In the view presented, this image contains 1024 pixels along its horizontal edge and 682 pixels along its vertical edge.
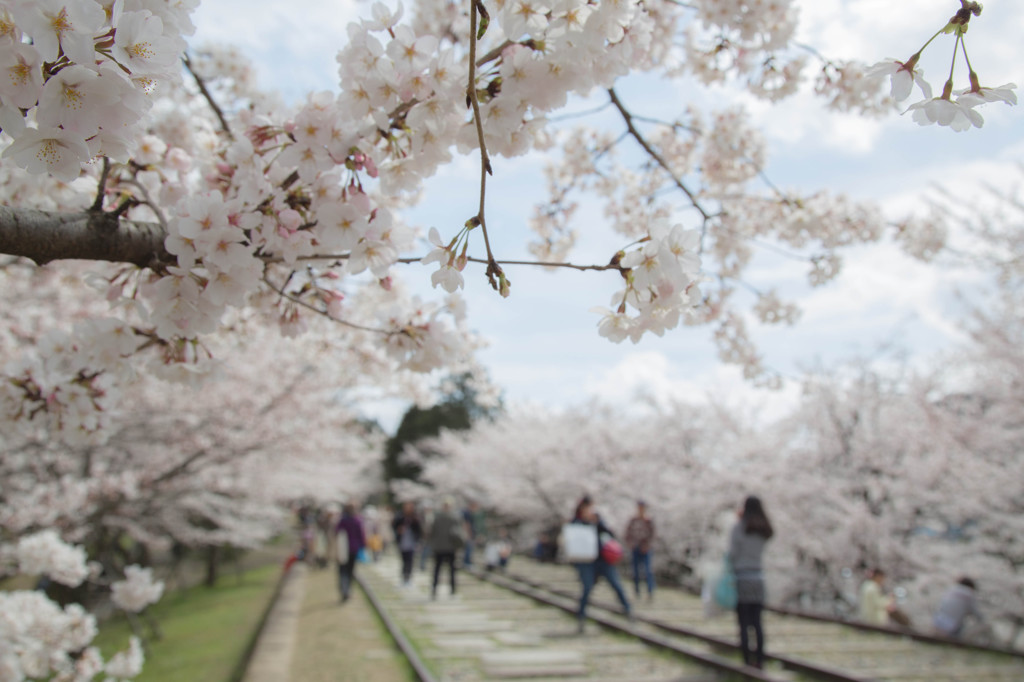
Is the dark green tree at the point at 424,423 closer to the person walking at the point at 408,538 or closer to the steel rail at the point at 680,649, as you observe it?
the person walking at the point at 408,538

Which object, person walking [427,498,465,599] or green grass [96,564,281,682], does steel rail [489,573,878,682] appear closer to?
person walking [427,498,465,599]

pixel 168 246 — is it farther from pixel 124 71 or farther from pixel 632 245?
pixel 632 245

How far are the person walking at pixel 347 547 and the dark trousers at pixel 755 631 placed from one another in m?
5.48

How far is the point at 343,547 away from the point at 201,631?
2399mm

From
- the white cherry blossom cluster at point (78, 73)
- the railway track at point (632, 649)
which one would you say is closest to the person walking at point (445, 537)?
the railway track at point (632, 649)

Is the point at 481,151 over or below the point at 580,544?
over

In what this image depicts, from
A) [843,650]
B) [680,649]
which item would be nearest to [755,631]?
[680,649]

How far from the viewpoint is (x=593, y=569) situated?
7395 mm

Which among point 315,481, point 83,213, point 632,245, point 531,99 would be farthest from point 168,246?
point 315,481

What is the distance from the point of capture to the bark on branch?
5.02 feet

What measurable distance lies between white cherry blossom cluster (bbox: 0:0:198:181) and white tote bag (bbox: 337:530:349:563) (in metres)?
8.83

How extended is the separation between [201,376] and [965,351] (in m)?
11.9

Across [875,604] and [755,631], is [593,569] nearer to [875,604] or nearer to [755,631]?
[755,631]

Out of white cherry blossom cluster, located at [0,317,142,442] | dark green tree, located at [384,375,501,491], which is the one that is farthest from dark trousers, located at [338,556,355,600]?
dark green tree, located at [384,375,501,491]
